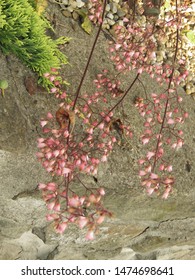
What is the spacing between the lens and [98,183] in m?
2.47

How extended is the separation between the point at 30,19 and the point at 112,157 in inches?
37.2

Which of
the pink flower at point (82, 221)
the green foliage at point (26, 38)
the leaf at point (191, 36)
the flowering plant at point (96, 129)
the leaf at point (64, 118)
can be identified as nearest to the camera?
the pink flower at point (82, 221)

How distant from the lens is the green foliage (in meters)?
2.21

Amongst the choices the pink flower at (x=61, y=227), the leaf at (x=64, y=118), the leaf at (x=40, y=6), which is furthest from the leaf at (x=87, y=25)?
the pink flower at (x=61, y=227)

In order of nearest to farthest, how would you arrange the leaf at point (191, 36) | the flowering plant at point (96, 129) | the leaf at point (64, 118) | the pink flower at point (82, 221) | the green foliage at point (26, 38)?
the pink flower at point (82, 221) → the flowering plant at point (96, 129) → the leaf at point (64, 118) → the green foliage at point (26, 38) → the leaf at point (191, 36)

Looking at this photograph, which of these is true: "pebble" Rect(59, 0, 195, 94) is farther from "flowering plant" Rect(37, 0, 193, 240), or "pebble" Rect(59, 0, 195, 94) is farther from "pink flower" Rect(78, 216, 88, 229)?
"pink flower" Rect(78, 216, 88, 229)

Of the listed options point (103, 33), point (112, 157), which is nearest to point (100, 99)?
point (112, 157)

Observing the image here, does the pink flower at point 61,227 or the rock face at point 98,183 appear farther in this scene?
the rock face at point 98,183

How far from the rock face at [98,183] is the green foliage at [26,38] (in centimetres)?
8

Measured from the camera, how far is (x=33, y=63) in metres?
2.32

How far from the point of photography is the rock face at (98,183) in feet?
7.44

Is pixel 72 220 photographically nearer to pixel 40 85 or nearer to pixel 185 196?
pixel 40 85

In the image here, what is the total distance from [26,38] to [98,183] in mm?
936

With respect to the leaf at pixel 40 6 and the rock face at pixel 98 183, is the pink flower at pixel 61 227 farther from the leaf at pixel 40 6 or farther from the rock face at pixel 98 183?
the leaf at pixel 40 6
